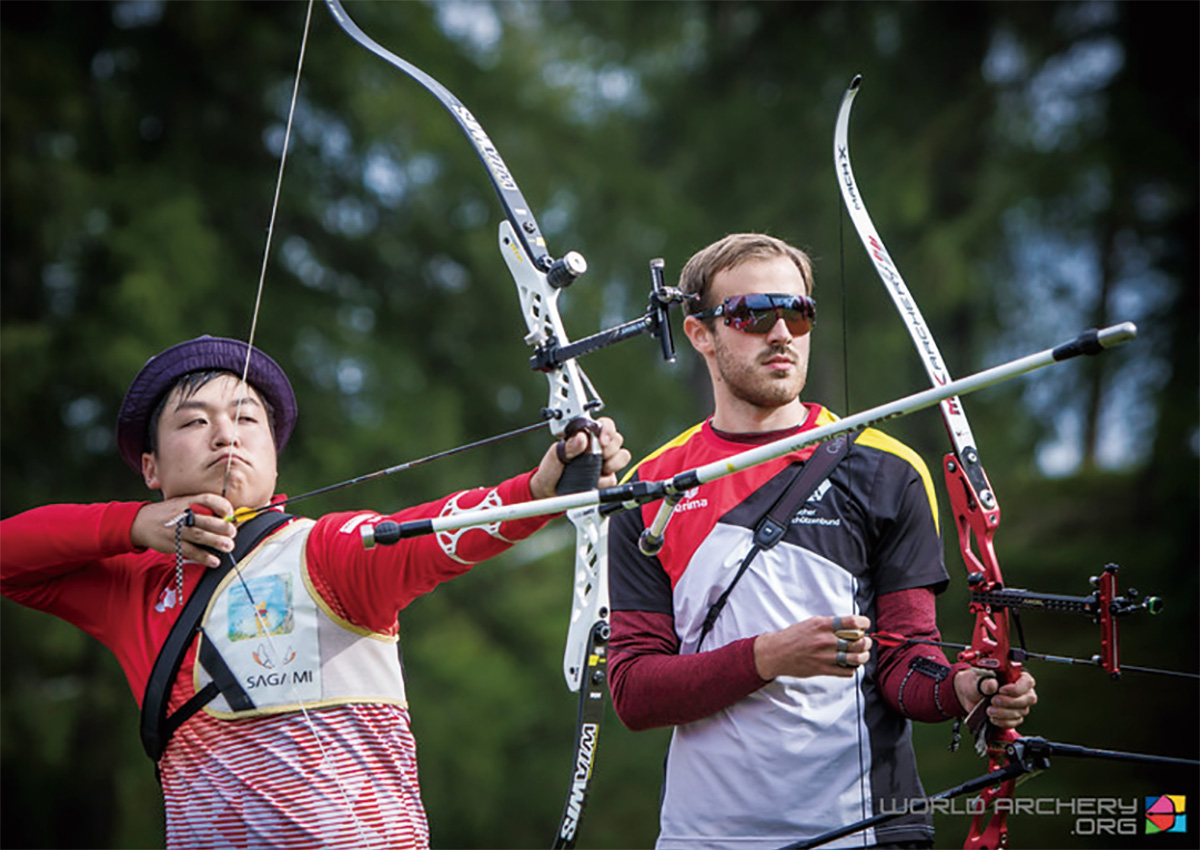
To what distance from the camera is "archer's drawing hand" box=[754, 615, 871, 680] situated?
224 centimetres

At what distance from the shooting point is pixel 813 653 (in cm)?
228

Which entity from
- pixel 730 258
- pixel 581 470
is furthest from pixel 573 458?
pixel 730 258

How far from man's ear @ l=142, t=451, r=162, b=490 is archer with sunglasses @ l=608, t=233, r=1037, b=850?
39.1 inches

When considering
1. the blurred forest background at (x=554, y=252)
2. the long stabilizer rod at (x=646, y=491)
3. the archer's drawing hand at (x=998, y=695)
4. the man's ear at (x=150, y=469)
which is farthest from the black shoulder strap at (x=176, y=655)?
the blurred forest background at (x=554, y=252)

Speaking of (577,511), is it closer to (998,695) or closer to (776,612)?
(776,612)

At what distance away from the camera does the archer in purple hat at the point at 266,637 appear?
2.44 metres

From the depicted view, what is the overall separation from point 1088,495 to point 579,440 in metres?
9.78

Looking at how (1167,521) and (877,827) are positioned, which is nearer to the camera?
(877,827)

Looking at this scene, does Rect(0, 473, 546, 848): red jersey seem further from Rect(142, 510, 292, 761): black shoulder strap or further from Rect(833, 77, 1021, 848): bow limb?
Rect(833, 77, 1021, 848): bow limb

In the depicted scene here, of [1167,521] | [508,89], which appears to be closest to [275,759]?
[1167,521]

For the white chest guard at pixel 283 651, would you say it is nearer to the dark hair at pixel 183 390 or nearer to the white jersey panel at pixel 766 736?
the dark hair at pixel 183 390

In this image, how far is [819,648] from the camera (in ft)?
7.45

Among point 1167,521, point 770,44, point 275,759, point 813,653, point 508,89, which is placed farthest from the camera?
point 770,44

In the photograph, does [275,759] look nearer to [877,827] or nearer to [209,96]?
[877,827]
